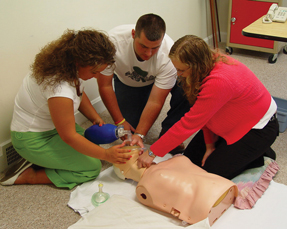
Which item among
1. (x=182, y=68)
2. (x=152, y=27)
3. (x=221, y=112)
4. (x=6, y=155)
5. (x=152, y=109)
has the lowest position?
(x=6, y=155)

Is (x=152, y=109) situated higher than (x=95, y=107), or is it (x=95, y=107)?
(x=152, y=109)

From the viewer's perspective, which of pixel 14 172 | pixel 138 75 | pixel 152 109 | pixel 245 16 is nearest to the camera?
pixel 14 172

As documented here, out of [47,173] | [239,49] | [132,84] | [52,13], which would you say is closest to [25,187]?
[47,173]

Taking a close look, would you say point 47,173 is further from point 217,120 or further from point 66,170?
point 217,120

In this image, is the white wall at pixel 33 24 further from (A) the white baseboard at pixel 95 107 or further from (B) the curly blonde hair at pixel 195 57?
(B) the curly blonde hair at pixel 195 57

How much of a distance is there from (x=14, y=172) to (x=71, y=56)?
76cm

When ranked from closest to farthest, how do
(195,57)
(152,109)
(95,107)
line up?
(195,57), (152,109), (95,107)

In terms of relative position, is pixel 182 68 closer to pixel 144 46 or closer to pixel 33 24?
pixel 144 46

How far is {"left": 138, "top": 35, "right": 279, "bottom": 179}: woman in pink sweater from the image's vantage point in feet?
4.10

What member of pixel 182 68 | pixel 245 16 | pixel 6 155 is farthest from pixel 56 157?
pixel 245 16

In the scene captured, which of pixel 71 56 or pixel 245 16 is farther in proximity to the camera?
pixel 245 16

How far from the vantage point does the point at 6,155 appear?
1711 mm

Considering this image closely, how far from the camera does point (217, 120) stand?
1438 millimetres

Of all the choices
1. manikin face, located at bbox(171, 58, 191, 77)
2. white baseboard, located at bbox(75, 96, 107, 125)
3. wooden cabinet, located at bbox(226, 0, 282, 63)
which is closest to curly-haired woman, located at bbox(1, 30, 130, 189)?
manikin face, located at bbox(171, 58, 191, 77)
